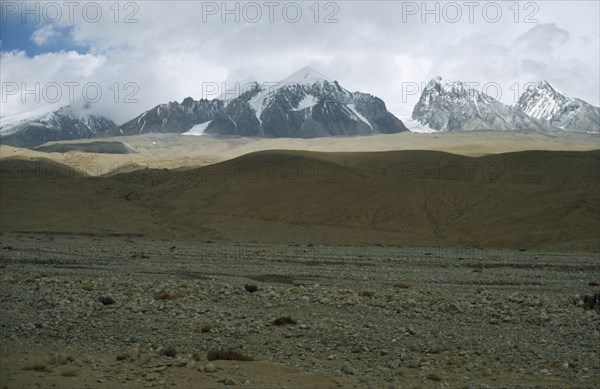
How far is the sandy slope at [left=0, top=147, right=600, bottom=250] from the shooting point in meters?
60.9

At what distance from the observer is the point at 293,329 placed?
1642cm

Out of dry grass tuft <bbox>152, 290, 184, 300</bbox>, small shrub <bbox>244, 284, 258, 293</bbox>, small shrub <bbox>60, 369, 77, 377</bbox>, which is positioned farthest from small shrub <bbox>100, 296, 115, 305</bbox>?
small shrub <bbox>60, 369, 77, 377</bbox>

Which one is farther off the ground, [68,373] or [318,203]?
[68,373]

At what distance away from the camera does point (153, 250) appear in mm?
44250

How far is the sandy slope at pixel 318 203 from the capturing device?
200ft

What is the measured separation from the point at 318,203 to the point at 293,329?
191 ft

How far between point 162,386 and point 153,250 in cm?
3380

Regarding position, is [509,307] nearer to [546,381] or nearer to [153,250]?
[546,381]

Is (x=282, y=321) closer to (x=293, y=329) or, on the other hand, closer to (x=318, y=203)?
(x=293, y=329)

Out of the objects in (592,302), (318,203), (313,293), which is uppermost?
(313,293)

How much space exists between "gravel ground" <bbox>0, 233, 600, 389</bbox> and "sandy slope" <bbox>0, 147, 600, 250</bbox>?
101ft

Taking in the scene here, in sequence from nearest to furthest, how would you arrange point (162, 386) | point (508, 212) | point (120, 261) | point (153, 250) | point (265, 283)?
point (162, 386) < point (265, 283) < point (120, 261) < point (153, 250) < point (508, 212)

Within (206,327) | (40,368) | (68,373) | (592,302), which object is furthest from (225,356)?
(592,302)

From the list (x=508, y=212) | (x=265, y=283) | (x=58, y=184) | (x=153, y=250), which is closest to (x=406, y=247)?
(x=508, y=212)
